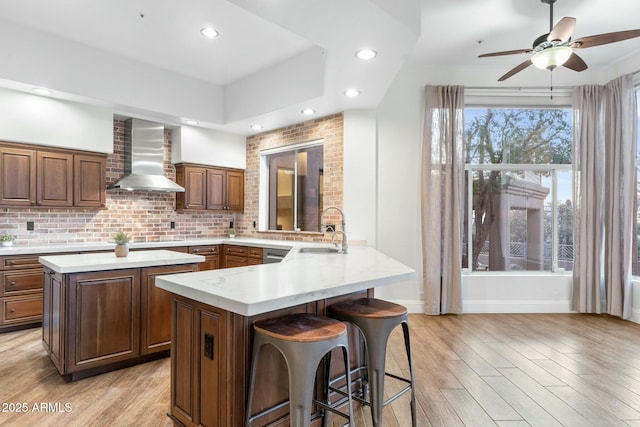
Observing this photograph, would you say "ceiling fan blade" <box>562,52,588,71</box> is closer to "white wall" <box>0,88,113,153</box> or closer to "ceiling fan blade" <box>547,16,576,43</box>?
"ceiling fan blade" <box>547,16,576,43</box>

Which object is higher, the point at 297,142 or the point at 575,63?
the point at 575,63

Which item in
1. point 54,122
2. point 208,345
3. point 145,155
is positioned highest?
point 54,122

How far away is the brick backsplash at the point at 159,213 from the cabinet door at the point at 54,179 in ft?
1.23

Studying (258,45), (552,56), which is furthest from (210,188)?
(552,56)

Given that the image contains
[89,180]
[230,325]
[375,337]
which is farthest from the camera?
[89,180]

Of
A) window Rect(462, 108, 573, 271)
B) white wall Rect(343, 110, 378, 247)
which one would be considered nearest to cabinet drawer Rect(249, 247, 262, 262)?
white wall Rect(343, 110, 378, 247)

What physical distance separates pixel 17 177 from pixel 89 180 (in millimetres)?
696

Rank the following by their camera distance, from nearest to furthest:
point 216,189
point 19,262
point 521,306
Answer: point 19,262, point 521,306, point 216,189

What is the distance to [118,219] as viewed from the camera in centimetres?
498

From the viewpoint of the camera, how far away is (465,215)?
15.5ft

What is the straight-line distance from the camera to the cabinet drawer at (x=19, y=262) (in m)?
3.67

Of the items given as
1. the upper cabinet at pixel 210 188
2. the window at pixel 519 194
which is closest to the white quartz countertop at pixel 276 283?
the window at pixel 519 194

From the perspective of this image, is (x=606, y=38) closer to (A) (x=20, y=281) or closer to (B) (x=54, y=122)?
(B) (x=54, y=122)

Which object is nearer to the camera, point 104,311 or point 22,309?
point 104,311
